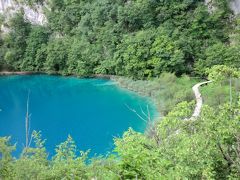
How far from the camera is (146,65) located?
31500 millimetres

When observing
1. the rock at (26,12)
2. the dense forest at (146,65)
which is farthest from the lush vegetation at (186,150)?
the rock at (26,12)

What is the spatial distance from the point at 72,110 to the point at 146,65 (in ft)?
27.3

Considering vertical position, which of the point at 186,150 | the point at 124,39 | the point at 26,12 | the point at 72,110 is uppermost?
the point at 26,12

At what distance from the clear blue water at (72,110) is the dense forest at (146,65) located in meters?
1.72

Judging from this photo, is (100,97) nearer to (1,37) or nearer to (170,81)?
(170,81)

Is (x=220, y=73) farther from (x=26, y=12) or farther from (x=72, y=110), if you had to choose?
(x=26, y=12)

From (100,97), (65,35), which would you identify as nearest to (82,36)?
(65,35)

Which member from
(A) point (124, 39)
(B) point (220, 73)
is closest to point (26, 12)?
(A) point (124, 39)

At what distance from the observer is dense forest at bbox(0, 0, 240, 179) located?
26.0ft

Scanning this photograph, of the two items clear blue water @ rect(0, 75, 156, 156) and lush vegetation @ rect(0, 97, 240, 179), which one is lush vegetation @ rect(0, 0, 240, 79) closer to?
clear blue water @ rect(0, 75, 156, 156)

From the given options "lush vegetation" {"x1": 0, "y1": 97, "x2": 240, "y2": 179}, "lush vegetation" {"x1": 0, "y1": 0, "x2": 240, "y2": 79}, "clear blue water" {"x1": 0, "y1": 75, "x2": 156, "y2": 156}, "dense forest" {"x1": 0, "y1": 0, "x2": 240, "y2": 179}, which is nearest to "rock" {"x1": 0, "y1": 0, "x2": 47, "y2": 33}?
"dense forest" {"x1": 0, "y1": 0, "x2": 240, "y2": 179}

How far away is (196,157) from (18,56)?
36.3 metres

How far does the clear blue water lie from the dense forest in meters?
1.72

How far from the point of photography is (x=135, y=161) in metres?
8.05
